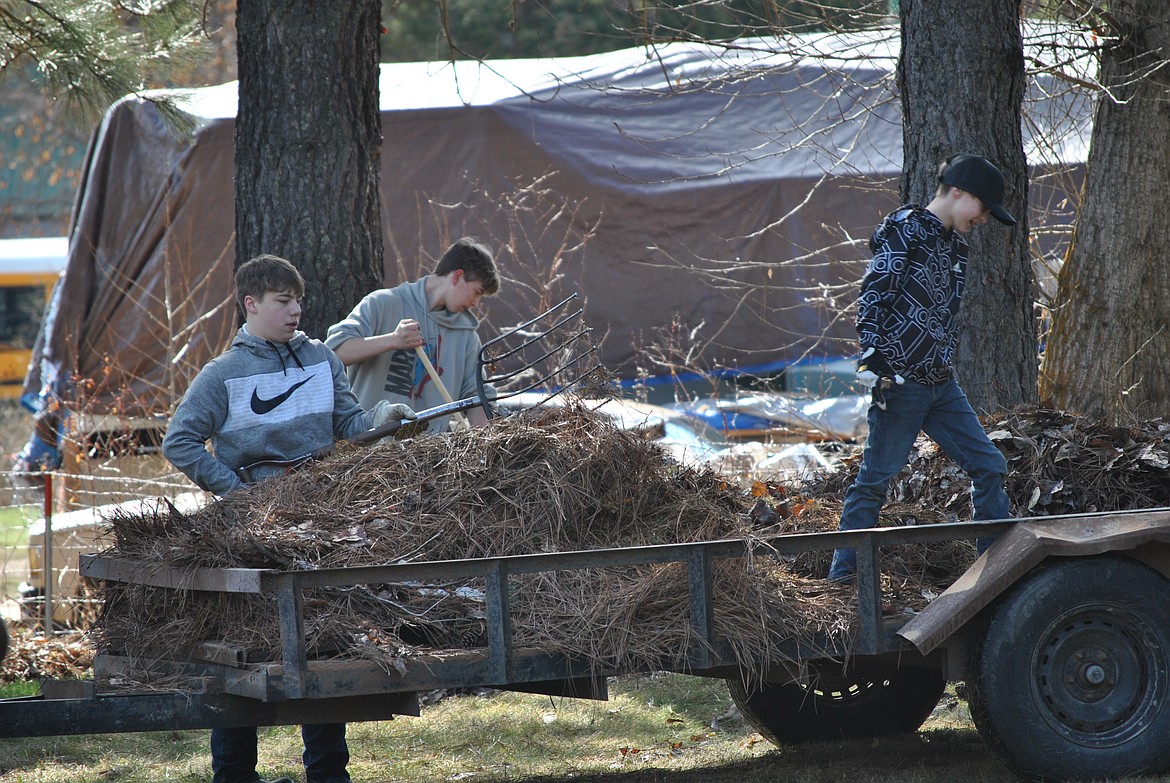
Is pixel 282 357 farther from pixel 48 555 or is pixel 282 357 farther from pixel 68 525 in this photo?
pixel 68 525

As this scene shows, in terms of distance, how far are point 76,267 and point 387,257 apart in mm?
2641

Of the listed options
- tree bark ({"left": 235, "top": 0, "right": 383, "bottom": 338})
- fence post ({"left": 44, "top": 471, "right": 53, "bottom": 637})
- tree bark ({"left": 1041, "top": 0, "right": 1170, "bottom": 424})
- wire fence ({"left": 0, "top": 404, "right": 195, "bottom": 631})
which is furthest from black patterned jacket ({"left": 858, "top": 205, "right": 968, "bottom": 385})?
fence post ({"left": 44, "top": 471, "right": 53, "bottom": 637})

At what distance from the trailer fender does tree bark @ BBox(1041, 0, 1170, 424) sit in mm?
3044

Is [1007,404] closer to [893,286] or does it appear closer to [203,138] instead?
A: [893,286]

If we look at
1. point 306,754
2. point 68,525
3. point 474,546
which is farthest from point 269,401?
point 68,525

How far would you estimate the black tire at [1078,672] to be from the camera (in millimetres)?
4016

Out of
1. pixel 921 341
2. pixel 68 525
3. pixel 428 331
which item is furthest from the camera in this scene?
pixel 68 525

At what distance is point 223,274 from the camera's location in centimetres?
1068

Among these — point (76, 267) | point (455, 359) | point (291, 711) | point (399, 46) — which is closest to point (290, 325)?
point (455, 359)

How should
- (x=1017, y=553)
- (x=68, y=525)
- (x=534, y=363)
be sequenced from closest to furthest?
(x=1017, y=553)
(x=534, y=363)
(x=68, y=525)

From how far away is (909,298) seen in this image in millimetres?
4617

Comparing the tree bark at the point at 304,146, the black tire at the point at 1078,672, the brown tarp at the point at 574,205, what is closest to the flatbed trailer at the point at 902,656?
the black tire at the point at 1078,672

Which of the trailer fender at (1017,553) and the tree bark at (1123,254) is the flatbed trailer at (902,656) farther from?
the tree bark at (1123,254)

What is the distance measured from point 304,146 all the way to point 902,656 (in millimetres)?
3946
